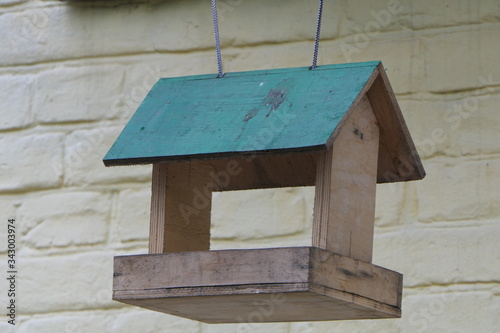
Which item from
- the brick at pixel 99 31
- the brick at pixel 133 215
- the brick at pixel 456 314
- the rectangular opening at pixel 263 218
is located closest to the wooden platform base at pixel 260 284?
the brick at pixel 456 314

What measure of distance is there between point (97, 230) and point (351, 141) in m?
0.94

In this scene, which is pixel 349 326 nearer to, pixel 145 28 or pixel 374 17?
pixel 374 17

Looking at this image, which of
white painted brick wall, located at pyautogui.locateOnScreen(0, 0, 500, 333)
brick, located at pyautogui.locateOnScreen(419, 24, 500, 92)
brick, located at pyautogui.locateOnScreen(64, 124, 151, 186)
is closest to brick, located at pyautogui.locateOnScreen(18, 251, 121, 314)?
white painted brick wall, located at pyautogui.locateOnScreen(0, 0, 500, 333)

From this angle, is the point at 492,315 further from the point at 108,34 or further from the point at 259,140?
the point at 108,34

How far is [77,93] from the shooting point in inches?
110

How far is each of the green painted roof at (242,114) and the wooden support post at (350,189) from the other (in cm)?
7

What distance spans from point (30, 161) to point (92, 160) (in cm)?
16

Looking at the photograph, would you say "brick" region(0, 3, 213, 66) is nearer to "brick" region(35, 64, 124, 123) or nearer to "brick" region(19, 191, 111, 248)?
"brick" region(35, 64, 124, 123)

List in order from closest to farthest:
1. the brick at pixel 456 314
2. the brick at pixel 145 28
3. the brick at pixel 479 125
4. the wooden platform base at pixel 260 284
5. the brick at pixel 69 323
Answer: the wooden platform base at pixel 260 284
the brick at pixel 456 314
the brick at pixel 479 125
the brick at pixel 69 323
the brick at pixel 145 28

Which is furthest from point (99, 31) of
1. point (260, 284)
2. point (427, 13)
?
point (260, 284)

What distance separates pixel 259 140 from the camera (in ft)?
5.74

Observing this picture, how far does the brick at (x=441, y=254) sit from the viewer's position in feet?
7.89

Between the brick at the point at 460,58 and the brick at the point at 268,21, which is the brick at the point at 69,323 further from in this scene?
the brick at the point at 460,58

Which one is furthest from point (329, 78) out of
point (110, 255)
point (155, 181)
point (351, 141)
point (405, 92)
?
point (110, 255)
